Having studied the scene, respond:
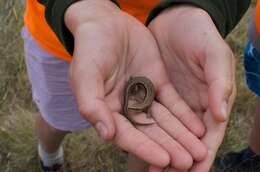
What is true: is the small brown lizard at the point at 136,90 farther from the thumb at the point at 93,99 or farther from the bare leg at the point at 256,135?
the bare leg at the point at 256,135

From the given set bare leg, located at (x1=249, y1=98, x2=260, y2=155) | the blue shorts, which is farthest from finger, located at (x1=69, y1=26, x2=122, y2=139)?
bare leg, located at (x1=249, y1=98, x2=260, y2=155)

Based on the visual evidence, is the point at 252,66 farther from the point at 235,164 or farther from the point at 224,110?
the point at 224,110

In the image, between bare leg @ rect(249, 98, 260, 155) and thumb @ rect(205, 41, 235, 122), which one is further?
bare leg @ rect(249, 98, 260, 155)

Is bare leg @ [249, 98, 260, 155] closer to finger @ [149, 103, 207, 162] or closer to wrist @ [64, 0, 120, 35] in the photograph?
finger @ [149, 103, 207, 162]

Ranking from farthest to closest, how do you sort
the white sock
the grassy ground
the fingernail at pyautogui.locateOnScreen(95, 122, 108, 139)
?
the grassy ground → the white sock → the fingernail at pyautogui.locateOnScreen(95, 122, 108, 139)

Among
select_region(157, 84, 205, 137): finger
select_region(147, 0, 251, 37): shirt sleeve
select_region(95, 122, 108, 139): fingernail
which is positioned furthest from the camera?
select_region(147, 0, 251, 37): shirt sleeve
